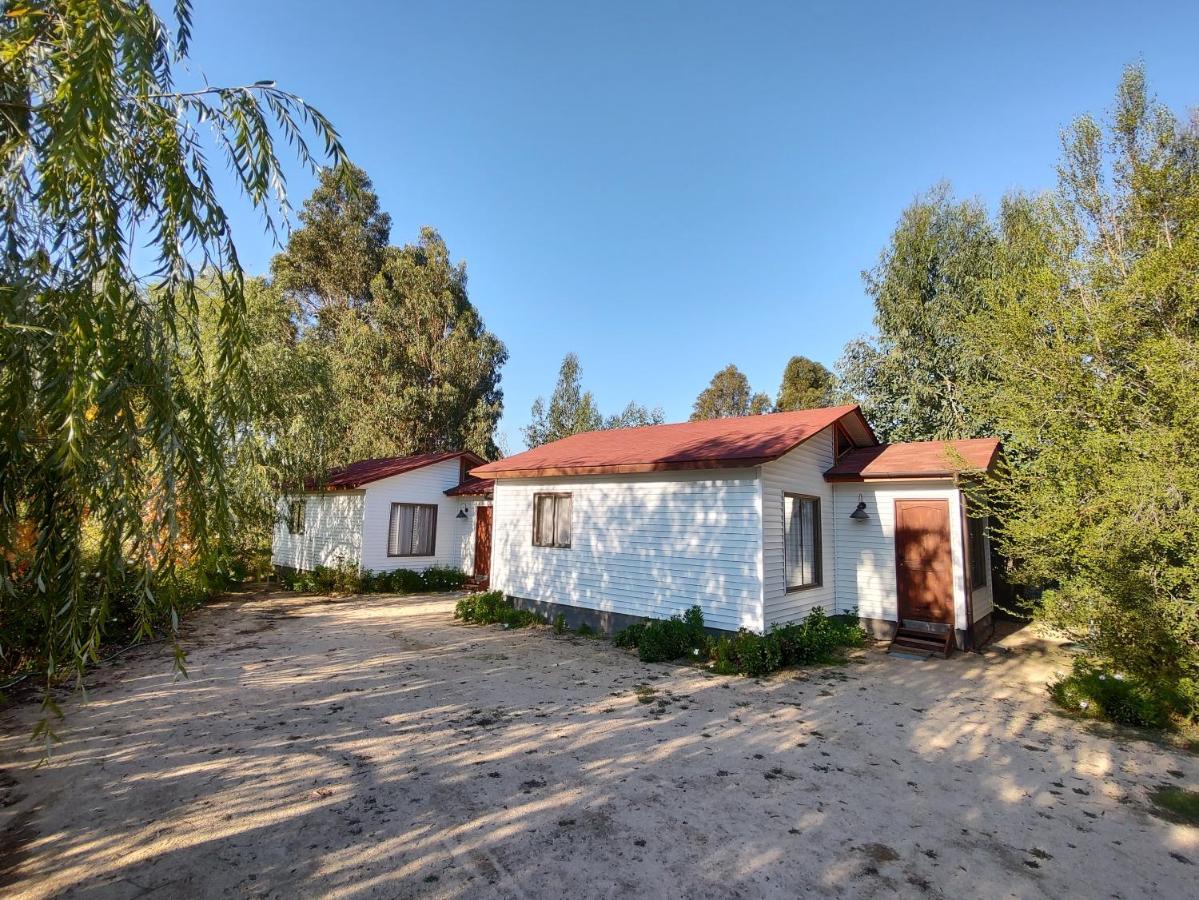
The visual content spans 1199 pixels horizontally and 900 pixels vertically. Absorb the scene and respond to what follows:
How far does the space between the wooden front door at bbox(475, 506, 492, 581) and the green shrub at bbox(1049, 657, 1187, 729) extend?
1284cm

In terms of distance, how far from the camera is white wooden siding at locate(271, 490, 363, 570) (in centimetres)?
1502

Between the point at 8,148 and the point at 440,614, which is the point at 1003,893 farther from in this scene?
the point at 440,614

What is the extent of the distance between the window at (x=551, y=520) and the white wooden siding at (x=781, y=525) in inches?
156

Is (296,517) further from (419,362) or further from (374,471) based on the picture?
(419,362)

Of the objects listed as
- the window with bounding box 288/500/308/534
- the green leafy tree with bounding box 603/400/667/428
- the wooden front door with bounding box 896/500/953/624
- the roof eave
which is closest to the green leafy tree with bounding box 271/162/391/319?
the green leafy tree with bounding box 603/400/667/428

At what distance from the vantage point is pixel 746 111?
11.9 meters

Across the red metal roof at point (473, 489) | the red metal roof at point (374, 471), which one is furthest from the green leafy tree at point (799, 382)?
the red metal roof at point (473, 489)

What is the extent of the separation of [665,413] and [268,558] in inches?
816

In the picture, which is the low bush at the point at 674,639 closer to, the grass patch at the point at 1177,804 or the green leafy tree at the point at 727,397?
the grass patch at the point at 1177,804

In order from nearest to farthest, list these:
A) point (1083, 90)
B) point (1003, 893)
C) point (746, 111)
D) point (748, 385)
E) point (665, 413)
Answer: point (1003, 893) < point (1083, 90) < point (746, 111) < point (665, 413) < point (748, 385)

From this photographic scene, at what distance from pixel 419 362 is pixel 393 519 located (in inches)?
418

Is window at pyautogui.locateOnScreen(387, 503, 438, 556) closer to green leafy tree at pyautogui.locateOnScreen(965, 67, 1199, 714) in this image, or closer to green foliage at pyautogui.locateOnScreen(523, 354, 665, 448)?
green foliage at pyautogui.locateOnScreen(523, 354, 665, 448)

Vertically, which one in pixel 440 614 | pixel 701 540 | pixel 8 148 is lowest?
pixel 440 614

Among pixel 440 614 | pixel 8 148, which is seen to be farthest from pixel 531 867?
pixel 440 614
